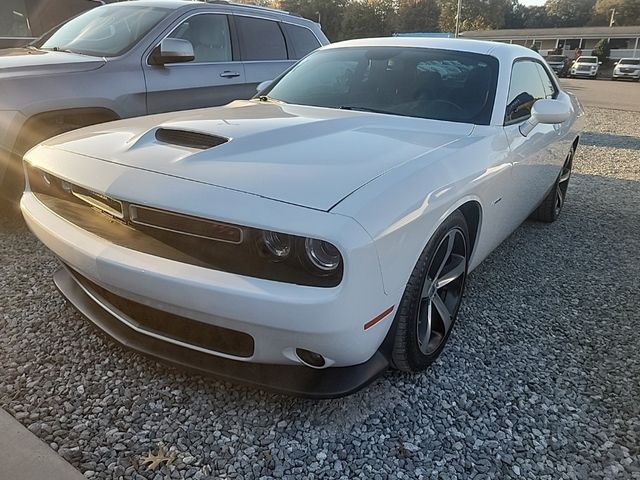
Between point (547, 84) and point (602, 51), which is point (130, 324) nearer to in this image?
point (547, 84)

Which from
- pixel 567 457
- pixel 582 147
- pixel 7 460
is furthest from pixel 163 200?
pixel 582 147

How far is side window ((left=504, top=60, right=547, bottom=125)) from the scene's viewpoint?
10.6 ft

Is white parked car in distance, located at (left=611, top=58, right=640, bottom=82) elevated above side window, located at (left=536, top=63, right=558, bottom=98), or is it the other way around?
side window, located at (left=536, top=63, right=558, bottom=98)

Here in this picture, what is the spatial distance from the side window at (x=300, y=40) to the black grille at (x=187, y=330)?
437cm

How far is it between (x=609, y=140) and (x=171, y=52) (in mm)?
8450

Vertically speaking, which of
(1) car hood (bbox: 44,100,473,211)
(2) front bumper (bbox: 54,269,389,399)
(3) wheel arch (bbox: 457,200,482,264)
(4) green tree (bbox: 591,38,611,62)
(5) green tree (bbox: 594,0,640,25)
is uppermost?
(5) green tree (bbox: 594,0,640,25)

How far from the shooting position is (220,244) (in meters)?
1.90

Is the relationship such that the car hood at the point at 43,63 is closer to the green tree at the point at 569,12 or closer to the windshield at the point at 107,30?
the windshield at the point at 107,30

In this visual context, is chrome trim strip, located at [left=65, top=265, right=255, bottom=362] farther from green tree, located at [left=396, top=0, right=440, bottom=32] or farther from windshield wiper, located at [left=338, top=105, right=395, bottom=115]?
green tree, located at [left=396, top=0, right=440, bottom=32]

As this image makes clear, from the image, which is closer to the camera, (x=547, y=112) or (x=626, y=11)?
(x=547, y=112)

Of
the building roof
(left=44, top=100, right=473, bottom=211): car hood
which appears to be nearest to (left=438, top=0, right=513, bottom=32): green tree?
the building roof

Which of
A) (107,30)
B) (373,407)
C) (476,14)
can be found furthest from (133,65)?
(476,14)

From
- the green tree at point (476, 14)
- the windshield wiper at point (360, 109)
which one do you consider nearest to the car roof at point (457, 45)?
the windshield wiper at point (360, 109)

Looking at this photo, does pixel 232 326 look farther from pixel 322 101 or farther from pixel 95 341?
pixel 322 101
